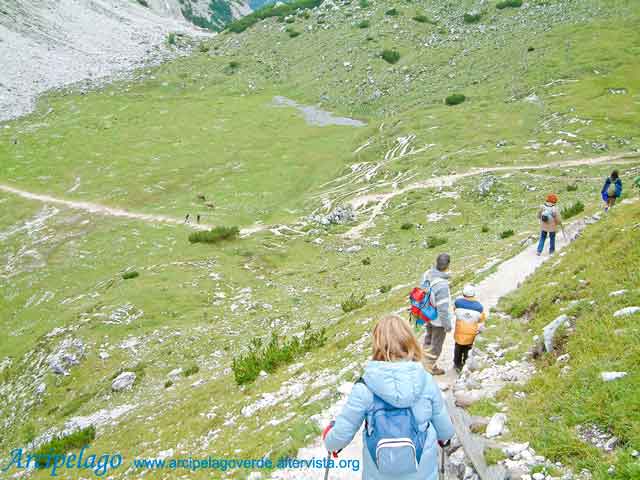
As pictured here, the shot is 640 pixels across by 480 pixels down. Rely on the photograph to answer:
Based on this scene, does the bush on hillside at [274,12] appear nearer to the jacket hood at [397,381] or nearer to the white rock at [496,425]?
the white rock at [496,425]

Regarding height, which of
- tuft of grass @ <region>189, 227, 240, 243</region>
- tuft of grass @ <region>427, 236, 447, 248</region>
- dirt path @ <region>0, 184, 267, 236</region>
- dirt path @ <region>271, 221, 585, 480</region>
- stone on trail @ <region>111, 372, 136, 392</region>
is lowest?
dirt path @ <region>0, 184, 267, 236</region>

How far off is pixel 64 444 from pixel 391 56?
286 feet

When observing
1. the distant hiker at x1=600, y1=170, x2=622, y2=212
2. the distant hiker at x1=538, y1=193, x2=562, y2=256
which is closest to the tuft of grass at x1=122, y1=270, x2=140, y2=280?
the distant hiker at x1=538, y1=193, x2=562, y2=256

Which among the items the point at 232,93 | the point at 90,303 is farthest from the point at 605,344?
the point at 232,93

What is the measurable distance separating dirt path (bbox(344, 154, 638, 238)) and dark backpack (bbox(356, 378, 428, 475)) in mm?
32394

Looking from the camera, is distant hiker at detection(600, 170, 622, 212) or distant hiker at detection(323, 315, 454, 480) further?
distant hiker at detection(600, 170, 622, 212)

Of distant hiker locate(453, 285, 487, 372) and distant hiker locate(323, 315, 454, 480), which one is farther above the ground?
distant hiker locate(323, 315, 454, 480)

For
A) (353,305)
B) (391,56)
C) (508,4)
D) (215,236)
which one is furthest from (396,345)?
(508,4)

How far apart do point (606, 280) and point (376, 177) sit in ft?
133

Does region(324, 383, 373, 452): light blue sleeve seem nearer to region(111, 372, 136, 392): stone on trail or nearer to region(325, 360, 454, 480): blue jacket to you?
region(325, 360, 454, 480): blue jacket

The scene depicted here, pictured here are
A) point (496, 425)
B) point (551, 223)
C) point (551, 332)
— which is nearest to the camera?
point (496, 425)

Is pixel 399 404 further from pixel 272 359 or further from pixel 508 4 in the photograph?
pixel 508 4

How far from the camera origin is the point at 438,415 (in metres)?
Result: 5.06

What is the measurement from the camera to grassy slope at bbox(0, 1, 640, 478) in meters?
19.8
